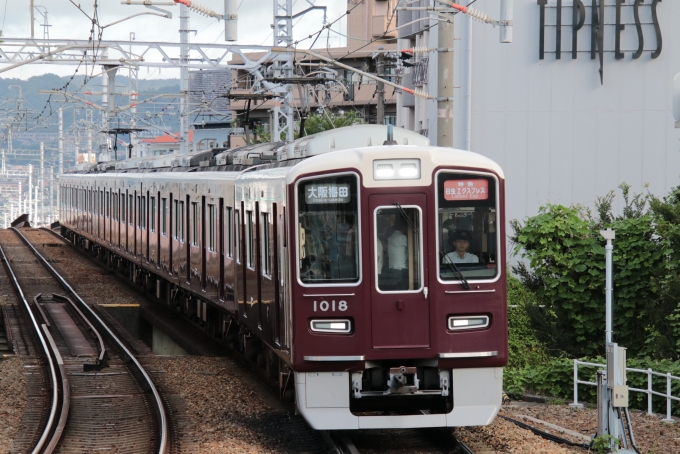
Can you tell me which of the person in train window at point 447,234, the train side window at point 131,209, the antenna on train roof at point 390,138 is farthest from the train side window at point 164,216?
the person in train window at point 447,234

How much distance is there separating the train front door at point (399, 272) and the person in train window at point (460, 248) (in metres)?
0.24

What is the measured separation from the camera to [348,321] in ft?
26.7

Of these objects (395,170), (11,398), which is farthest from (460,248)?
(11,398)

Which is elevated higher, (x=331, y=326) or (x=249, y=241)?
(x=249, y=241)

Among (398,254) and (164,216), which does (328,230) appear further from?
(164,216)

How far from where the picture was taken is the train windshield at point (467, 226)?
8195mm

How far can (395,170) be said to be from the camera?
26.9 ft

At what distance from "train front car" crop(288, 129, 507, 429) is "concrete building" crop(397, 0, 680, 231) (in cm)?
1628

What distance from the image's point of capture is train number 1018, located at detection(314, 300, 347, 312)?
813cm

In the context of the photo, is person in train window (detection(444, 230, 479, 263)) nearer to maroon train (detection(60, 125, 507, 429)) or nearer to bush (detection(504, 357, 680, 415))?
maroon train (detection(60, 125, 507, 429))

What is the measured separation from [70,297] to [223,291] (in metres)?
8.69

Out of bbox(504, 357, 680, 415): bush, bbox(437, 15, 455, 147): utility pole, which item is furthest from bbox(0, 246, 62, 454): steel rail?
bbox(504, 357, 680, 415): bush

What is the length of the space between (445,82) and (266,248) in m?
3.48

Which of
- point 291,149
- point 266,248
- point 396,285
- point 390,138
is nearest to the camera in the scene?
point 396,285
